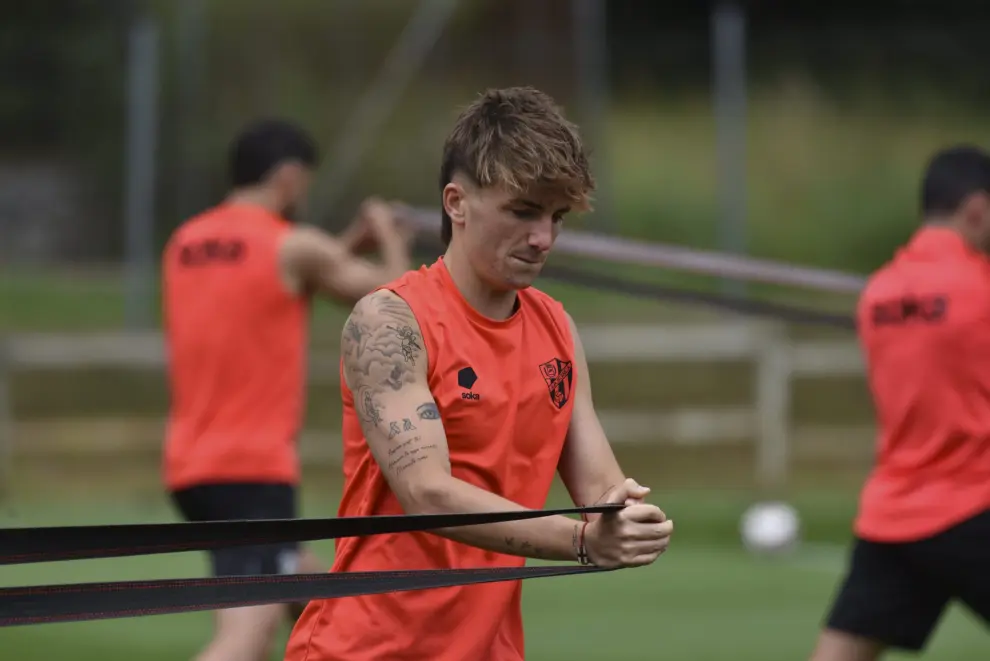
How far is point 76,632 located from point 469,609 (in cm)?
618

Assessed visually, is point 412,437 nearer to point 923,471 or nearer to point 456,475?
point 456,475

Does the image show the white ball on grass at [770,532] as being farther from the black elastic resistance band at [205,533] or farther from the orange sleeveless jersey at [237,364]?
the black elastic resistance band at [205,533]

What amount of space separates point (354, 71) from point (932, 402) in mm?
11451

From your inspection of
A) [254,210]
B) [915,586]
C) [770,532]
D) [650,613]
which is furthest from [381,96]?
[915,586]

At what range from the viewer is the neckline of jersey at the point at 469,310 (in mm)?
3975

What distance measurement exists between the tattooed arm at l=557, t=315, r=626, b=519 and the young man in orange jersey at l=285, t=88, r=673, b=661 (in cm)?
10

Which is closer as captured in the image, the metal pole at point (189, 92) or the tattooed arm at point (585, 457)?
the tattooed arm at point (585, 457)

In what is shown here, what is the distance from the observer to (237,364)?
24.9ft

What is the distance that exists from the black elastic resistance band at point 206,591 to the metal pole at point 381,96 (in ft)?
44.1

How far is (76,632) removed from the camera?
962 centimetres

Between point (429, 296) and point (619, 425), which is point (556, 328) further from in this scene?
point (619, 425)

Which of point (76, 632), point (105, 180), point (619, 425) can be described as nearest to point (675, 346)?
point (619, 425)

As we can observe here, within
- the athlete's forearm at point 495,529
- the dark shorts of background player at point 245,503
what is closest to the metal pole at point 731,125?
the dark shorts of background player at point 245,503

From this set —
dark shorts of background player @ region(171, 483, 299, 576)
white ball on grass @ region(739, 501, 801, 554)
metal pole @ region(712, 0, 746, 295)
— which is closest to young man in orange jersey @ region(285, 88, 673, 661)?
dark shorts of background player @ region(171, 483, 299, 576)
